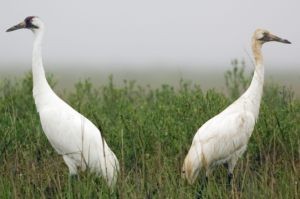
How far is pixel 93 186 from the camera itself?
4828 mm

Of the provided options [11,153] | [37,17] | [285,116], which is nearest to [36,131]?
[11,153]

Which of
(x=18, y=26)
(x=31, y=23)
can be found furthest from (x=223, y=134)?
(x=18, y=26)

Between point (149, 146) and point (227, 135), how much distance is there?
3.23 ft

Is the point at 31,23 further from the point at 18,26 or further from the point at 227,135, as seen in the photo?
the point at 227,135

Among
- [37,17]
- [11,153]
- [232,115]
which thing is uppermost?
[37,17]

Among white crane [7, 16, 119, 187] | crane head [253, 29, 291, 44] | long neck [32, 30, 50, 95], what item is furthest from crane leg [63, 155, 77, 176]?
crane head [253, 29, 291, 44]

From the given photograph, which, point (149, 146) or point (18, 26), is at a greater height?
point (18, 26)

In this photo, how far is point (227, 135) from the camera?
668 cm

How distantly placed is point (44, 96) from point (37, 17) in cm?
100

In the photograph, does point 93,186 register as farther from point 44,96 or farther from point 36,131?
point 36,131

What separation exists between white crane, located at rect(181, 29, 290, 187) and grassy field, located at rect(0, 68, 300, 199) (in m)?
0.15

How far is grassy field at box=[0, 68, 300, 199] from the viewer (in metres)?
4.72

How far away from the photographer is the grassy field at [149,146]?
4719 mm

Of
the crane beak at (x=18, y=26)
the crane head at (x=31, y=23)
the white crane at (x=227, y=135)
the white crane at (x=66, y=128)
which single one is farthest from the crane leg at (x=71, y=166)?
the crane beak at (x=18, y=26)
